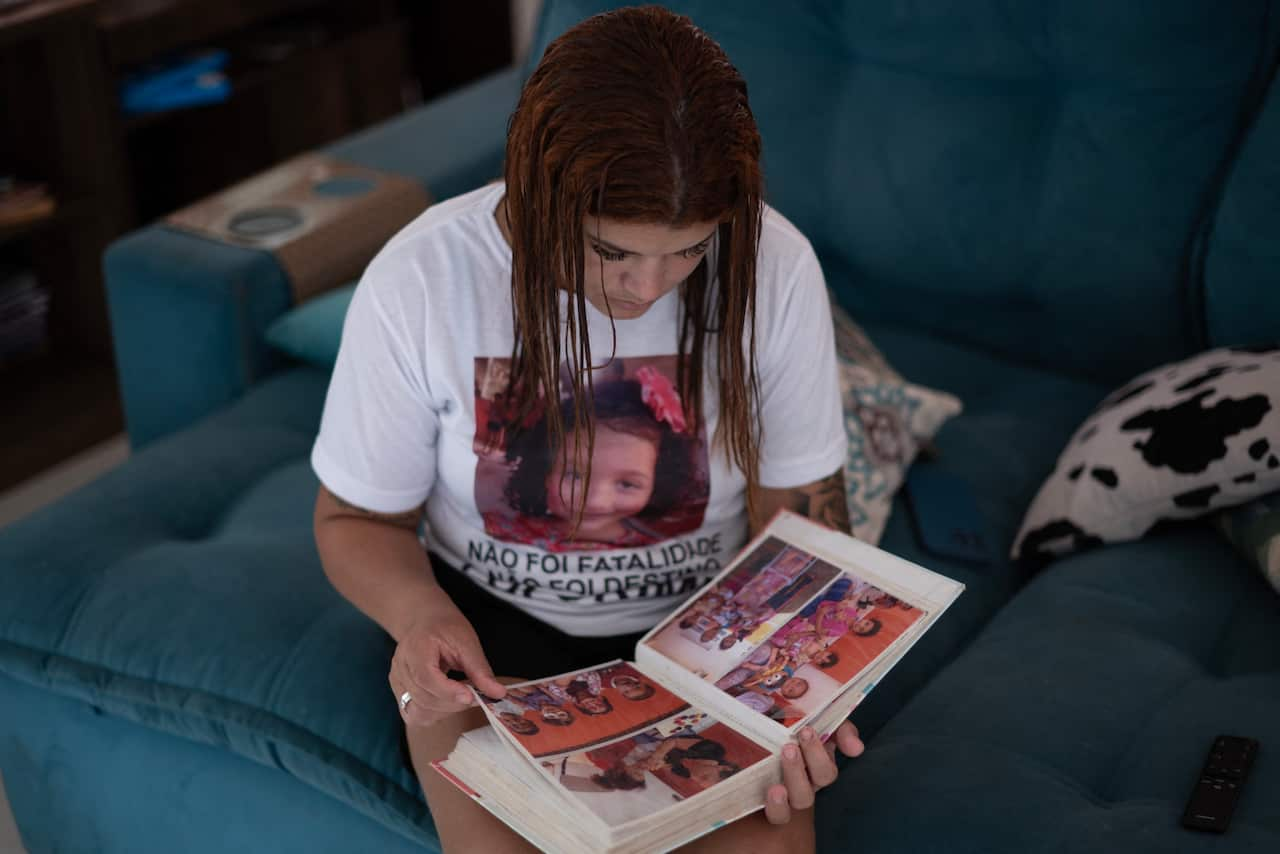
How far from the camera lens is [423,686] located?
1022mm

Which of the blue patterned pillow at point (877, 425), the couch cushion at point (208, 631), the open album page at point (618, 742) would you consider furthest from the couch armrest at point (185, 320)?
the open album page at point (618, 742)

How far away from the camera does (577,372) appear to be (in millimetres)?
1111

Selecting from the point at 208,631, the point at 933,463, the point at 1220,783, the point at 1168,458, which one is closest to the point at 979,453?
the point at 933,463

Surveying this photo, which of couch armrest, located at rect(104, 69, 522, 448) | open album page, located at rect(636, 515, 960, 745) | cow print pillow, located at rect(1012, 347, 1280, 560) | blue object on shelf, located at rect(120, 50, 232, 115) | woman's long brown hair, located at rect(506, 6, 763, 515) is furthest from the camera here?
blue object on shelf, located at rect(120, 50, 232, 115)

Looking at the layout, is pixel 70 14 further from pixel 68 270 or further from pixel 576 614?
pixel 576 614

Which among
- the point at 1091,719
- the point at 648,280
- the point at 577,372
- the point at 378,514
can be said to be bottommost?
the point at 1091,719

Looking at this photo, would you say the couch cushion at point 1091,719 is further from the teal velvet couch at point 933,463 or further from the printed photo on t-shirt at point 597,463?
the printed photo on t-shirt at point 597,463

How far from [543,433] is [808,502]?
28 centimetres

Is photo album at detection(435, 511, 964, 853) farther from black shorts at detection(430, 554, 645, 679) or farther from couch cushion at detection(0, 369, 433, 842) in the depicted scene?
couch cushion at detection(0, 369, 433, 842)

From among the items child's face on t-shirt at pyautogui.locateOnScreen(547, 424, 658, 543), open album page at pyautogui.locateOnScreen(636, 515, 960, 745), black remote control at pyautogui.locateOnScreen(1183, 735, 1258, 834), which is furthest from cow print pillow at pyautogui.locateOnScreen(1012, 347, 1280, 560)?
child's face on t-shirt at pyautogui.locateOnScreen(547, 424, 658, 543)

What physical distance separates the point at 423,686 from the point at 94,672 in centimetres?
52

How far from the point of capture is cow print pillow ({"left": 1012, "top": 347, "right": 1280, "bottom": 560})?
1409 mm

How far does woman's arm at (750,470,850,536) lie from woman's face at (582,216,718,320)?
Result: 0.94 ft

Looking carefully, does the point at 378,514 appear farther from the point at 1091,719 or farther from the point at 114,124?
the point at 114,124
